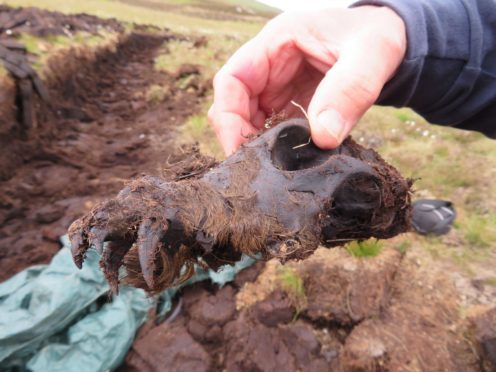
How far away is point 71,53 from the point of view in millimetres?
8766

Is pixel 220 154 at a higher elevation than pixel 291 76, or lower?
lower

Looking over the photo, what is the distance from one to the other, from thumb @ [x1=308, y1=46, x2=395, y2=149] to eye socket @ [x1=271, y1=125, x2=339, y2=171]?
60 mm

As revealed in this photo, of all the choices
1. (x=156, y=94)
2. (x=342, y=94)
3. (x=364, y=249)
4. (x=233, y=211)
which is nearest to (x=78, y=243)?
(x=233, y=211)

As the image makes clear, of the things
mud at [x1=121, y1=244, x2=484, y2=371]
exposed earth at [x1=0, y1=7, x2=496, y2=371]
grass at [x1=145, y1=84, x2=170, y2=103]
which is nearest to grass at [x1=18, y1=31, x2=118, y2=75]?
grass at [x1=145, y1=84, x2=170, y2=103]

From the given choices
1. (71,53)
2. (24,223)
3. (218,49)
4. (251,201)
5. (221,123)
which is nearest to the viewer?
(251,201)

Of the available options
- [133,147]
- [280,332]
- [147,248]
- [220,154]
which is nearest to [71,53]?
[133,147]

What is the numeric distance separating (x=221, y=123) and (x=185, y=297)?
1.59 metres

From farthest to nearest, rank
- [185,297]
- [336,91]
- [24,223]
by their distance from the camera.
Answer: [24,223], [185,297], [336,91]

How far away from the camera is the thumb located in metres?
1.82

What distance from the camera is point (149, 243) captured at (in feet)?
4.00

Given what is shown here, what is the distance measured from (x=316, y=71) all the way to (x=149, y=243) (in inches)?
84.4

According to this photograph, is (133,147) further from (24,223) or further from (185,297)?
(185,297)

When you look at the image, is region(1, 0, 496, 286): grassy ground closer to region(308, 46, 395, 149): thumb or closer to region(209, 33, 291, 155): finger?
region(308, 46, 395, 149): thumb

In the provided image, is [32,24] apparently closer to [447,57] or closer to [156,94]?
[156,94]
